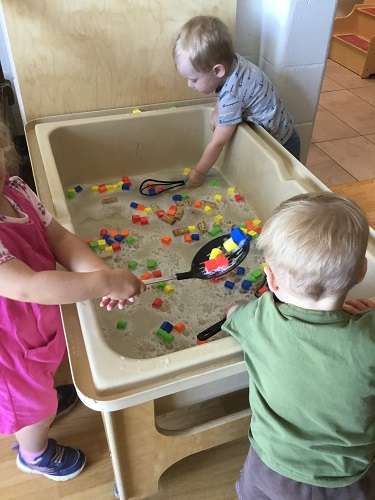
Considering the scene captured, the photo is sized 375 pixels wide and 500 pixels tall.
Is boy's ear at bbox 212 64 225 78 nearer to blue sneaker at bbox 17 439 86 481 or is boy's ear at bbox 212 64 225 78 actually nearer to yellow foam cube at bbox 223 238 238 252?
yellow foam cube at bbox 223 238 238 252

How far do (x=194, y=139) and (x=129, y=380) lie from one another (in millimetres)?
890

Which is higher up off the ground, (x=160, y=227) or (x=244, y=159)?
(x=244, y=159)

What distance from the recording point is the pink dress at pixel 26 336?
730mm

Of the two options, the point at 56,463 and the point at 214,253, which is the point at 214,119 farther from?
the point at 56,463

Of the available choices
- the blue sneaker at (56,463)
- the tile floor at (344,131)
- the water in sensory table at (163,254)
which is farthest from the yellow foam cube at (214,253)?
the tile floor at (344,131)

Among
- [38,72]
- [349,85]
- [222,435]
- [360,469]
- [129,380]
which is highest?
[38,72]

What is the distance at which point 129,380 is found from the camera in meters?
0.63

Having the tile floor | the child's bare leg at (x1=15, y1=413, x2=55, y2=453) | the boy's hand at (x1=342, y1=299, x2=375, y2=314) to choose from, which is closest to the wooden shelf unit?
the tile floor

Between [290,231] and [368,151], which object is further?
[368,151]

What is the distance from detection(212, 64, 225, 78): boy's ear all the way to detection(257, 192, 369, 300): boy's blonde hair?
1.98 feet

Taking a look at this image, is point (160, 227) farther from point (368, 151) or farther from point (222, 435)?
point (368, 151)

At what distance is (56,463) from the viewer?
97 centimetres

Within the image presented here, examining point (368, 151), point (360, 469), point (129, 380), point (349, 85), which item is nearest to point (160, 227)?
point (129, 380)

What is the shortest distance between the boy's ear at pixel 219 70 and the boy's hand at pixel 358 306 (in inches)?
26.0
